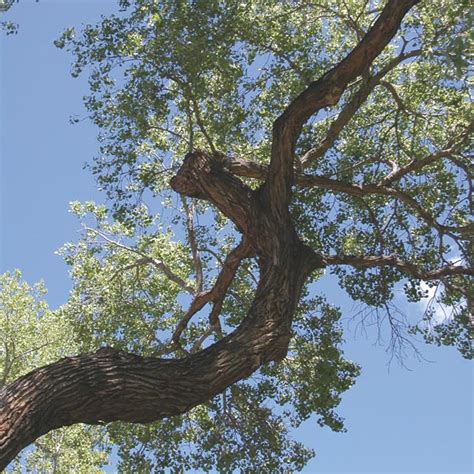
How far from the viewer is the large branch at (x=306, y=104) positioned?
22.9 feet

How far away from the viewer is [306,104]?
7000 mm

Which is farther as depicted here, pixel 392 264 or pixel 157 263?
pixel 157 263

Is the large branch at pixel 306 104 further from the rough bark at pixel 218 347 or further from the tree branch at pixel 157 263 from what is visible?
the tree branch at pixel 157 263

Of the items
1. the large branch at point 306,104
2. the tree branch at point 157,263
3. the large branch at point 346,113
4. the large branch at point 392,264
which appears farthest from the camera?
the tree branch at point 157,263

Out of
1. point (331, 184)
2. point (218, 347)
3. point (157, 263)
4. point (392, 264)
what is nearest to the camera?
point (218, 347)

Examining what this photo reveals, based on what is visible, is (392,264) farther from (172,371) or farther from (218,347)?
(172,371)

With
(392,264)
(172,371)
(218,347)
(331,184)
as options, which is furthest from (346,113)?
(172,371)

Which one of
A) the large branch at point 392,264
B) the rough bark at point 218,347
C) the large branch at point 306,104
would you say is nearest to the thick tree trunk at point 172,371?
the rough bark at point 218,347

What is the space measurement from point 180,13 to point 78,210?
5541mm

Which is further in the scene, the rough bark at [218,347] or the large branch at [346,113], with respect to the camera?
the large branch at [346,113]

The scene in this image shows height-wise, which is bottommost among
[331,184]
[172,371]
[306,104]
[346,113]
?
[172,371]

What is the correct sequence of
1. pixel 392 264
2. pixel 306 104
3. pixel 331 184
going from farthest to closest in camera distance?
1. pixel 331 184
2. pixel 392 264
3. pixel 306 104

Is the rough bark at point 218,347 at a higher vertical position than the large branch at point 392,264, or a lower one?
lower

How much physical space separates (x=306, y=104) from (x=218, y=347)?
2.54 m
